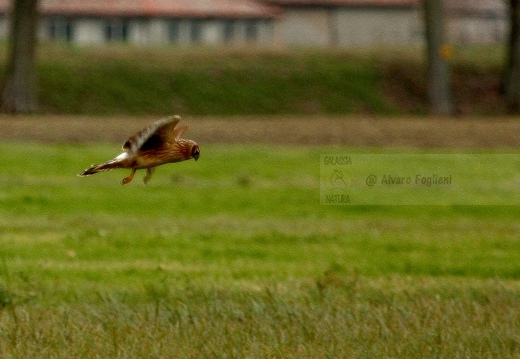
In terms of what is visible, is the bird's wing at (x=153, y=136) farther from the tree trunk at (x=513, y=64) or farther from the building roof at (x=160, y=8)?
the building roof at (x=160, y=8)

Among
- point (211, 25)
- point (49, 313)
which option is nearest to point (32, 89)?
point (49, 313)

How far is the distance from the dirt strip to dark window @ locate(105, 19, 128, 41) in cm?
4704

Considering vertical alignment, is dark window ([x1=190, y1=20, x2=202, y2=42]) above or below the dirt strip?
below

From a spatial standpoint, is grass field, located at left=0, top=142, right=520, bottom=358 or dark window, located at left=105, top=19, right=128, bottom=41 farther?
dark window, located at left=105, top=19, right=128, bottom=41

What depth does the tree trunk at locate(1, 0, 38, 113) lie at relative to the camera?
134 ft

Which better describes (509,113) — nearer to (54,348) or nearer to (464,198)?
(464,198)

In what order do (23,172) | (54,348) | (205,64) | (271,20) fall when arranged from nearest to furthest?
(54,348) → (23,172) → (205,64) → (271,20)

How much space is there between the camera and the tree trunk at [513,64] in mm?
46750

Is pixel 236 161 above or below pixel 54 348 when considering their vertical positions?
below

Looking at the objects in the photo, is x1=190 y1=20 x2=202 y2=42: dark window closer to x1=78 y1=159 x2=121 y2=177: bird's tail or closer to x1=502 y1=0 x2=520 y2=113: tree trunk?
x1=502 y1=0 x2=520 y2=113: tree trunk

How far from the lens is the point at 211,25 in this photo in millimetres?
89438

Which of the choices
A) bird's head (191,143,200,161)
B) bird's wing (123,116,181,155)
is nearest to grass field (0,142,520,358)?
bird's head (191,143,200,161)

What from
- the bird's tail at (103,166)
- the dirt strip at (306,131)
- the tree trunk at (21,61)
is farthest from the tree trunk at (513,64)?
the bird's tail at (103,166)

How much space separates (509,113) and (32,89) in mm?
15749
